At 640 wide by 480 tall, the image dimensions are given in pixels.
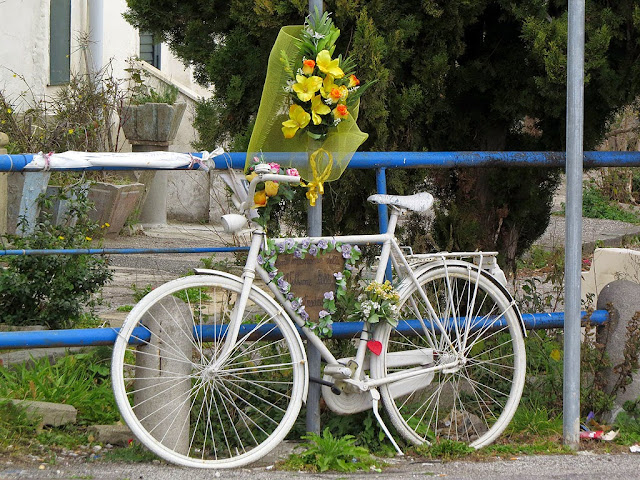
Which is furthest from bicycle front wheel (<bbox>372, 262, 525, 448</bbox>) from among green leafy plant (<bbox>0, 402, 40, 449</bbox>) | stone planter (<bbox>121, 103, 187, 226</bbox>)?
stone planter (<bbox>121, 103, 187, 226</bbox>)

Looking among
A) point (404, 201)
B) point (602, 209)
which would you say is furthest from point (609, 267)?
point (602, 209)

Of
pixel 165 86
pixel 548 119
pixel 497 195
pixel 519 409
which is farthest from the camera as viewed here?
Answer: pixel 165 86

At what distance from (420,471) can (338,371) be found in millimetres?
499

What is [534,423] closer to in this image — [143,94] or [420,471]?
[420,471]

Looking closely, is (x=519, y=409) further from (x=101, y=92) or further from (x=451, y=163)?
(x=101, y=92)

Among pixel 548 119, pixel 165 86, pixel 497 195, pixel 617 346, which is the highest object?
pixel 165 86

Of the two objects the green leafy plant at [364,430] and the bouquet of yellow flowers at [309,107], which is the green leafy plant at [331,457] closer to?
the green leafy plant at [364,430]

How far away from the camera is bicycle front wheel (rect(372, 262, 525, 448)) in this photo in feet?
12.8

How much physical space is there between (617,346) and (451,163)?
3.68 ft

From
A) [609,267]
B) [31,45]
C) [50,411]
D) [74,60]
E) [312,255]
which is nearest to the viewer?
[312,255]

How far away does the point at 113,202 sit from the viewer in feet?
31.4

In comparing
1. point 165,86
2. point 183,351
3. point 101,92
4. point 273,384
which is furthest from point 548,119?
point 165,86

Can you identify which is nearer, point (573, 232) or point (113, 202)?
point (573, 232)

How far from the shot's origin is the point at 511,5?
4379mm
